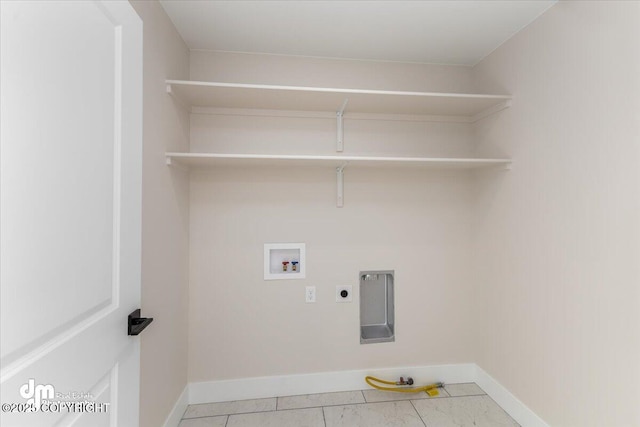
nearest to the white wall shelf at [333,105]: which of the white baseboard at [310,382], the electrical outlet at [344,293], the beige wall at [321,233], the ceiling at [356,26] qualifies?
the beige wall at [321,233]

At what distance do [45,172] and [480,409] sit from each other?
2.46m

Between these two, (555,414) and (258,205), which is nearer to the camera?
(555,414)

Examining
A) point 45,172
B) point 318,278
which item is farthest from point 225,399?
point 45,172

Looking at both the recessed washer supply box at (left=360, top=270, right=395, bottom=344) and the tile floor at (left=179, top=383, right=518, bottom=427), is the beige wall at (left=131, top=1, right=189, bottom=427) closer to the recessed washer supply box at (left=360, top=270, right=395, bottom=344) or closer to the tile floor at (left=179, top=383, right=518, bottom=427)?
the tile floor at (left=179, top=383, right=518, bottom=427)

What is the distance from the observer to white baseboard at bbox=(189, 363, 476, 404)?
197cm

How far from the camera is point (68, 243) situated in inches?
29.1

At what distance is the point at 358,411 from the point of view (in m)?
1.88

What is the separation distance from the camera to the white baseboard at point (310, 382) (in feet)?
6.48

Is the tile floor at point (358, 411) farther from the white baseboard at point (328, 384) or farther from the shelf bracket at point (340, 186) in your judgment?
the shelf bracket at point (340, 186)

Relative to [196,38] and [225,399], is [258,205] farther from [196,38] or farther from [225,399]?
[225,399]

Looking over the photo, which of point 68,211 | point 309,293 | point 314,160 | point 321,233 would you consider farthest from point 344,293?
point 68,211

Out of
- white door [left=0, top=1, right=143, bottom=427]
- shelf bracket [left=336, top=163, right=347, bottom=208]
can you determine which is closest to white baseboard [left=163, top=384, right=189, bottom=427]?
white door [left=0, top=1, right=143, bottom=427]

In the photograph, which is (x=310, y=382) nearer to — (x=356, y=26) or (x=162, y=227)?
(x=162, y=227)

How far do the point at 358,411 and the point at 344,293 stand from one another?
0.73 m
